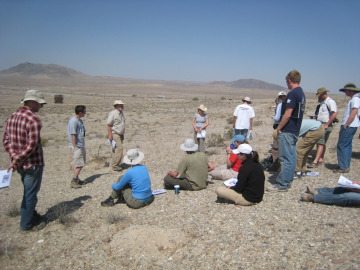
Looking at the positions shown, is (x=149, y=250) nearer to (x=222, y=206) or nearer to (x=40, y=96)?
(x=222, y=206)

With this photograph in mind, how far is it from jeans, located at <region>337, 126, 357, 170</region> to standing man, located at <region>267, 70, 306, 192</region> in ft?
6.28

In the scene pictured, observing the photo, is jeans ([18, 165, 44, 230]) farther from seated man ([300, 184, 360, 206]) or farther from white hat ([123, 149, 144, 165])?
seated man ([300, 184, 360, 206])

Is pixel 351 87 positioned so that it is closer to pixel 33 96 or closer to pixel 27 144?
pixel 33 96

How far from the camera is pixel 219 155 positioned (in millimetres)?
9211

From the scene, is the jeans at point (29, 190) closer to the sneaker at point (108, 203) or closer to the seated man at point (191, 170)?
the sneaker at point (108, 203)

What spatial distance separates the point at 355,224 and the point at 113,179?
5267 mm

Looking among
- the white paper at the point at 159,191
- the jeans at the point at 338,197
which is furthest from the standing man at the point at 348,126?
the white paper at the point at 159,191

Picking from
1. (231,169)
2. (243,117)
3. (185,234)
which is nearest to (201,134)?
(243,117)

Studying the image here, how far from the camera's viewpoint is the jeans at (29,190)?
3.94 m

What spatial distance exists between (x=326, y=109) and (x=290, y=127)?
87.6 inches

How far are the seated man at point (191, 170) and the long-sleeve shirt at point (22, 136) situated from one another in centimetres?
272

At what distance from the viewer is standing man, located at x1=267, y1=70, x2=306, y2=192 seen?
4906 millimetres

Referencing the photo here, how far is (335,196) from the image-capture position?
14.8ft

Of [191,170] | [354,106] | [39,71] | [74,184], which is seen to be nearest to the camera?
[191,170]
